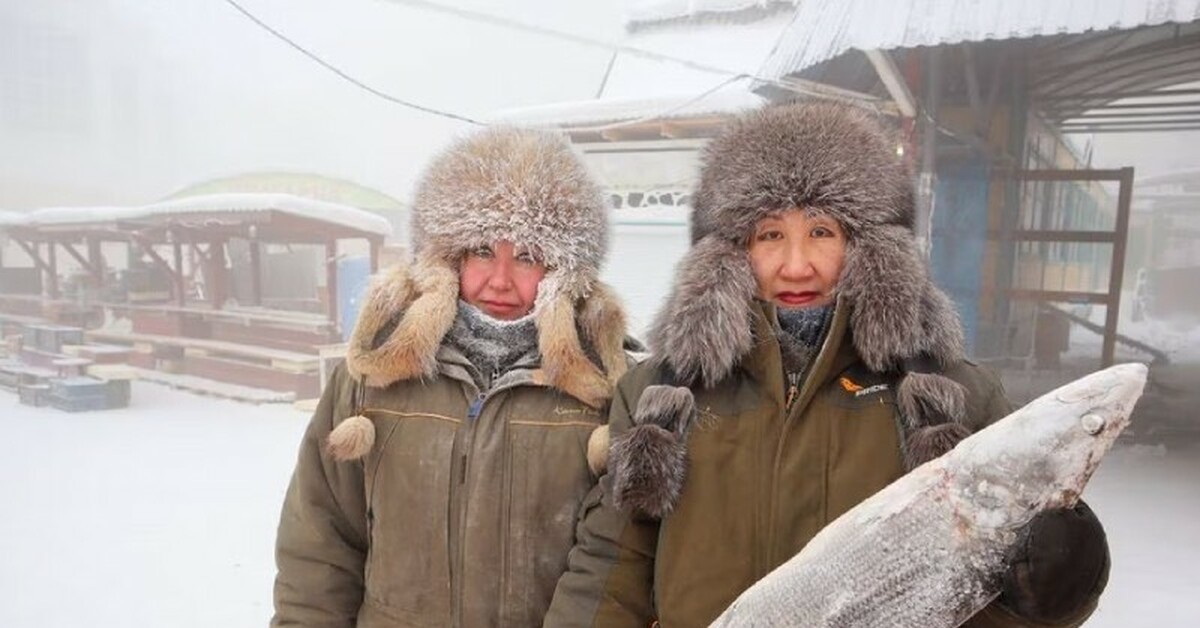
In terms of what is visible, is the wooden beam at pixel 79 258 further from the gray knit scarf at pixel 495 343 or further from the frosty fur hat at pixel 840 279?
the frosty fur hat at pixel 840 279

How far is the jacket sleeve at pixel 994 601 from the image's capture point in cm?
100

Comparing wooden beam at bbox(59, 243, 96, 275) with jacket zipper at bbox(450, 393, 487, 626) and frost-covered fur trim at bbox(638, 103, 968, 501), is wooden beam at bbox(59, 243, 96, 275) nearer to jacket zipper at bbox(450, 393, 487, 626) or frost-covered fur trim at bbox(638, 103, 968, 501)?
jacket zipper at bbox(450, 393, 487, 626)

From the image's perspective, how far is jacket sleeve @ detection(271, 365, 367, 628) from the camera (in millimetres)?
1445

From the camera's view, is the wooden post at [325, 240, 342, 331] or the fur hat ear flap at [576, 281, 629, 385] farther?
the wooden post at [325, 240, 342, 331]

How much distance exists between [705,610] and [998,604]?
425mm


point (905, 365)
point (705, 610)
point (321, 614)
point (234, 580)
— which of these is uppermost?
point (905, 365)

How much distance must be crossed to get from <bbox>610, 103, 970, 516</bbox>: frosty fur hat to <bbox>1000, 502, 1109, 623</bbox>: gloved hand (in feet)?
0.54

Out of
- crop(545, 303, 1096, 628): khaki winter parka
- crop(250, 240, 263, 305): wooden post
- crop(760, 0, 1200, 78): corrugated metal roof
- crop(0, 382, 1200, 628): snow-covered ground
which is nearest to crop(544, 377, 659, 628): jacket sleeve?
crop(545, 303, 1096, 628): khaki winter parka

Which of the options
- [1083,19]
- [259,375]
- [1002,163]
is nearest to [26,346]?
[259,375]

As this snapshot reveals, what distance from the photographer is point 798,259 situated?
124cm

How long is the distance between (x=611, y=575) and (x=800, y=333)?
20.5 inches

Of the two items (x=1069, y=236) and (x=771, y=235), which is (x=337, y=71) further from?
(x=1069, y=236)

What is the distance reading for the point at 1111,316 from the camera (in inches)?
257

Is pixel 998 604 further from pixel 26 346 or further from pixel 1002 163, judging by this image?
pixel 26 346
